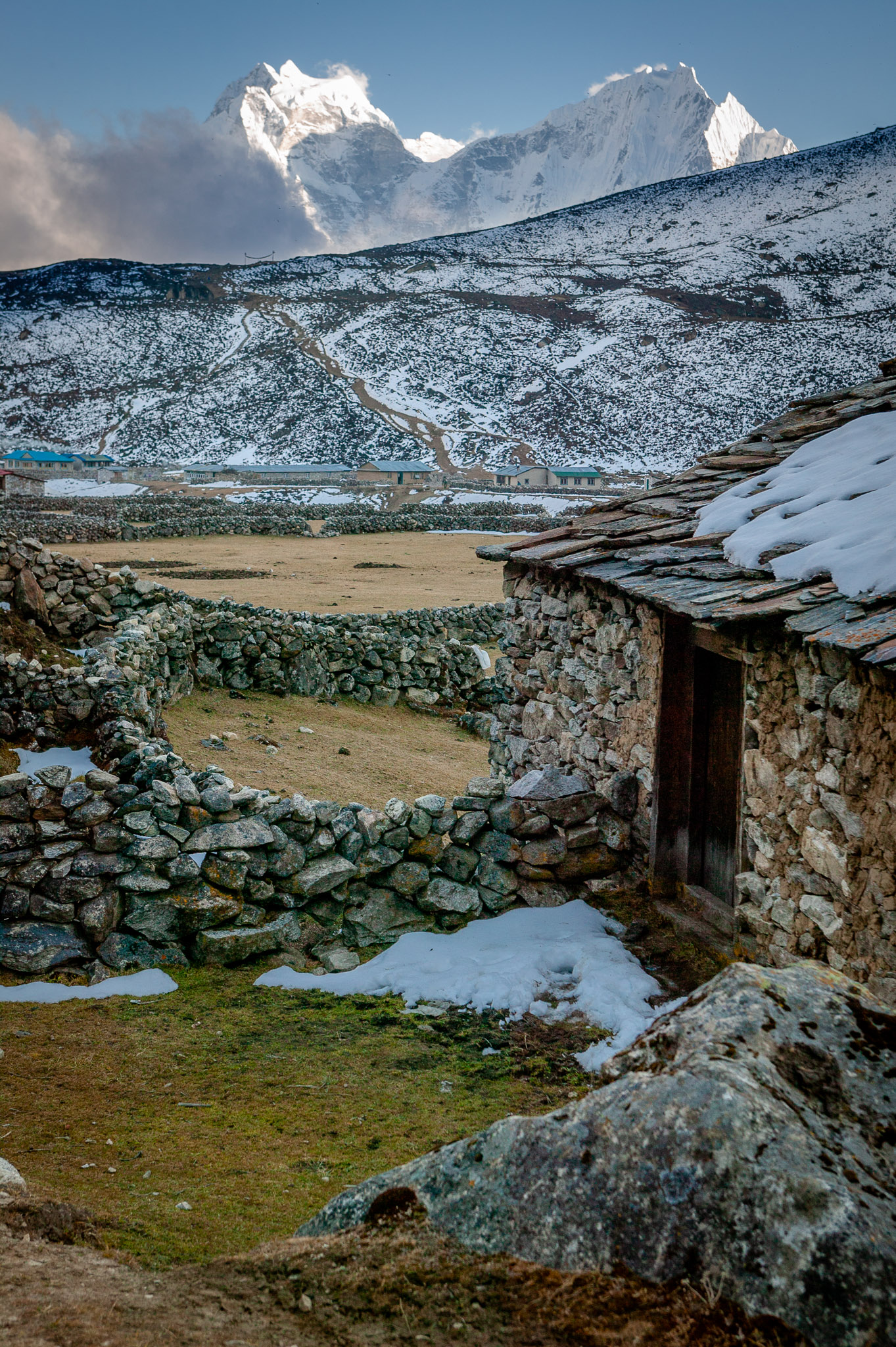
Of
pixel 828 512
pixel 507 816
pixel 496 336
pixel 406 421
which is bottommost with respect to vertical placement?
pixel 507 816

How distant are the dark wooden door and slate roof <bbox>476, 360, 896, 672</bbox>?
73 cm

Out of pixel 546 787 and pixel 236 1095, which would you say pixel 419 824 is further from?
pixel 236 1095

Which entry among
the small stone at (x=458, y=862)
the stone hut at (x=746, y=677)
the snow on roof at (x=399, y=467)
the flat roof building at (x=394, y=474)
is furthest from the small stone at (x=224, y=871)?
the snow on roof at (x=399, y=467)

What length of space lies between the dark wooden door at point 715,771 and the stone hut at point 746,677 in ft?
0.05

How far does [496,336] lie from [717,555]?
120 meters

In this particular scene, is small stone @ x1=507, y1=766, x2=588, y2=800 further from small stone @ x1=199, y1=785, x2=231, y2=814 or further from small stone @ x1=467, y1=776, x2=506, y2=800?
small stone @ x1=199, y1=785, x2=231, y2=814

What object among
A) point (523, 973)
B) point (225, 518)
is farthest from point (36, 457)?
point (523, 973)

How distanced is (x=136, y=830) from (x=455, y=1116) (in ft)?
9.72

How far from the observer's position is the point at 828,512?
5.35 meters

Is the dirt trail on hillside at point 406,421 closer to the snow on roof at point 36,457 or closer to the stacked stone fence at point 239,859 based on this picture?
the snow on roof at point 36,457

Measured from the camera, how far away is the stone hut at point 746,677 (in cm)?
428

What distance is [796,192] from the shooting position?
155 metres

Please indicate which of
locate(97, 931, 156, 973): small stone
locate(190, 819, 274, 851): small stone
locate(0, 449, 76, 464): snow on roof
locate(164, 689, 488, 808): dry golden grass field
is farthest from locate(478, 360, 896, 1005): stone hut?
locate(0, 449, 76, 464): snow on roof

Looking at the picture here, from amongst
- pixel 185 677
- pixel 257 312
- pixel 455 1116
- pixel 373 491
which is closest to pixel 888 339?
pixel 373 491
